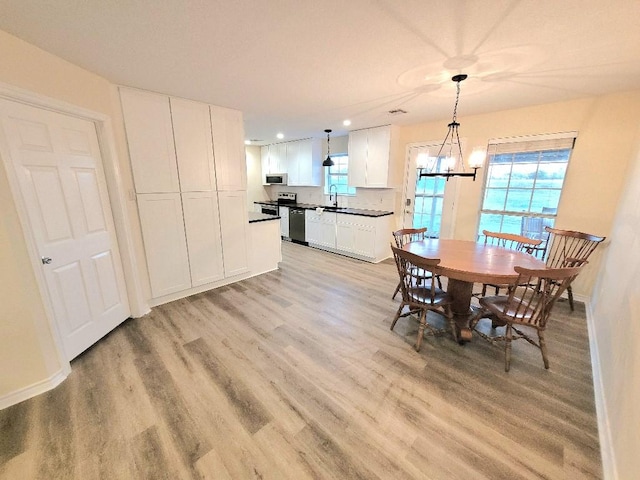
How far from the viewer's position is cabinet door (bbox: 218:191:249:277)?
3529 mm

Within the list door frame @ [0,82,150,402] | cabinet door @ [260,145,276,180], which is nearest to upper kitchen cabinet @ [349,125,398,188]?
cabinet door @ [260,145,276,180]

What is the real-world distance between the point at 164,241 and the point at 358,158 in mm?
3636

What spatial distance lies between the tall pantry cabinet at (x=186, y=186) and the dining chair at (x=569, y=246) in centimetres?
415

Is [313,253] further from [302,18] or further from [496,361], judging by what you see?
[302,18]

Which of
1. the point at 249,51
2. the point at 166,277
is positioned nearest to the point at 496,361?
the point at 249,51

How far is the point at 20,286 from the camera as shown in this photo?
1745 mm

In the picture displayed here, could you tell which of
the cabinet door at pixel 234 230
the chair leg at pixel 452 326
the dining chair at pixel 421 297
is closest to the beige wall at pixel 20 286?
the cabinet door at pixel 234 230

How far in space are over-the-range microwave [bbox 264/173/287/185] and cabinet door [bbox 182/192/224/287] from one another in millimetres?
3314

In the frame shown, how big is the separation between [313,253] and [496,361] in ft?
12.1

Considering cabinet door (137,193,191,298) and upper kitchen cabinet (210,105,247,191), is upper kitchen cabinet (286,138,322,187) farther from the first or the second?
cabinet door (137,193,191,298)

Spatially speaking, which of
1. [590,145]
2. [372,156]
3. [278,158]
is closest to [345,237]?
[372,156]

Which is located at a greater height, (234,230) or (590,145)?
(590,145)

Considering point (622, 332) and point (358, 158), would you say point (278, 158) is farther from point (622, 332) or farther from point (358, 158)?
point (622, 332)

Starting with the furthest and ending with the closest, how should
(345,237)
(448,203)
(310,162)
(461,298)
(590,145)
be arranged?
(310,162) → (345,237) → (448,203) → (590,145) → (461,298)
